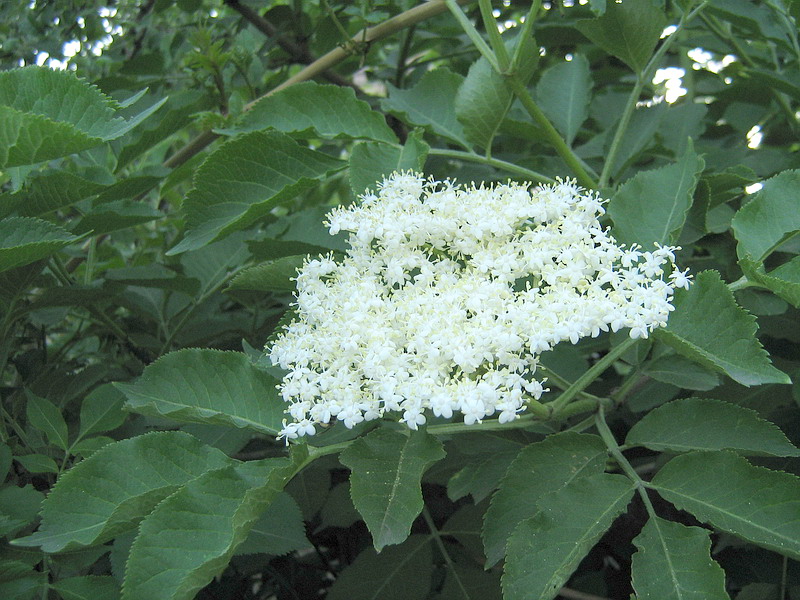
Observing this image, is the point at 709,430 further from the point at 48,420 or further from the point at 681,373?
the point at 48,420

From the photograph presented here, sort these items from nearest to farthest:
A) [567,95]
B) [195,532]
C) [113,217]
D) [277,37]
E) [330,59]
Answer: [195,532] → [113,217] → [567,95] → [330,59] → [277,37]

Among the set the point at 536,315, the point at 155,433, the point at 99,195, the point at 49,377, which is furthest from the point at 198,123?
the point at 536,315

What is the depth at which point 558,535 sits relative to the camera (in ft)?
3.36

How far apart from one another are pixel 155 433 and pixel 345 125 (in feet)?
2.28

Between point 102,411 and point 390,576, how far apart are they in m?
0.63

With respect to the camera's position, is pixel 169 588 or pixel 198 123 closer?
pixel 169 588

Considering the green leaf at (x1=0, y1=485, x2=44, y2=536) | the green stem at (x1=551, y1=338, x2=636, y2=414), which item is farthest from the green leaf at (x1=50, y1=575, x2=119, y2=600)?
the green stem at (x1=551, y1=338, x2=636, y2=414)

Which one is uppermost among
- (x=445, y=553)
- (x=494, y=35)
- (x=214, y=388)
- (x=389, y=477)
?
(x=494, y=35)

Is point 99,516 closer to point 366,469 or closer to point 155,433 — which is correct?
point 155,433

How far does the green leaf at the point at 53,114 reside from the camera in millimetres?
1105

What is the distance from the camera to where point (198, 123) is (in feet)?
5.35

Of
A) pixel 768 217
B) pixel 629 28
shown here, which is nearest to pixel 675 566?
pixel 768 217

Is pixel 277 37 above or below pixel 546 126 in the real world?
above

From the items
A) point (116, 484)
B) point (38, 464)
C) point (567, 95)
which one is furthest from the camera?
point (567, 95)
